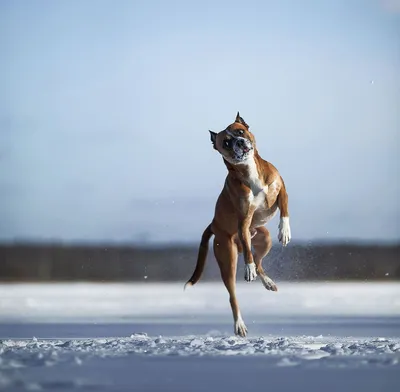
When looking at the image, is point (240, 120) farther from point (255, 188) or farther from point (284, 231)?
point (284, 231)

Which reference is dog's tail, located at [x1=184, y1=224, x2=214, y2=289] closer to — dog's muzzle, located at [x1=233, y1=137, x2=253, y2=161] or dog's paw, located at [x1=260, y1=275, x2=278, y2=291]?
dog's paw, located at [x1=260, y1=275, x2=278, y2=291]

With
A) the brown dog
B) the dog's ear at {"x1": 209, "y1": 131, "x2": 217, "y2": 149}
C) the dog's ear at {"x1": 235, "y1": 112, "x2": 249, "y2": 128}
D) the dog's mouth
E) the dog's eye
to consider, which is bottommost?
the brown dog

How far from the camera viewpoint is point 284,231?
600 cm

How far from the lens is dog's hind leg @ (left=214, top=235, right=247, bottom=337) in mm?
6363

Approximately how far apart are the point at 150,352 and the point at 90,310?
382cm

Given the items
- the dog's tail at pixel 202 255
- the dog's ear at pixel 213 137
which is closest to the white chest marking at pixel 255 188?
the dog's ear at pixel 213 137

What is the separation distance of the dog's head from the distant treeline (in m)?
2.40

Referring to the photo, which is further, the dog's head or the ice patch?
the dog's head

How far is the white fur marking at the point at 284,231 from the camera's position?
6.00 m

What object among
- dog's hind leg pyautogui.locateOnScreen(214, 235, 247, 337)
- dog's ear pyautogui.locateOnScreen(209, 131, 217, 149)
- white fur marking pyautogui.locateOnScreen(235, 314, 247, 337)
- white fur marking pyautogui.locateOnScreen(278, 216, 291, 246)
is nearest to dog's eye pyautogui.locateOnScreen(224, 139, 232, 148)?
dog's ear pyautogui.locateOnScreen(209, 131, 217, 149)

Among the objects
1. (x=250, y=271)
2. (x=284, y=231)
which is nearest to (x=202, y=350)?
(x=250, y=271)

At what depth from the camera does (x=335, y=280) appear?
11492 millimetres

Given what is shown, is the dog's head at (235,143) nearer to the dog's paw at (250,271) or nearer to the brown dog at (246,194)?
the brown dog at (246,194)

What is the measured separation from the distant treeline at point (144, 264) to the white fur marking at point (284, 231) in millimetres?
2263
